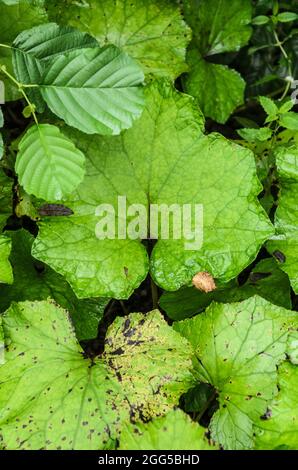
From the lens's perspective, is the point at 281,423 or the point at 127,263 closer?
the point at 281,423

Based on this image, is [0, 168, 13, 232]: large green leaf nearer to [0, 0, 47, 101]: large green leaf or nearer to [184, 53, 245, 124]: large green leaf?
[0, 0, 47, 101]: large green leaf

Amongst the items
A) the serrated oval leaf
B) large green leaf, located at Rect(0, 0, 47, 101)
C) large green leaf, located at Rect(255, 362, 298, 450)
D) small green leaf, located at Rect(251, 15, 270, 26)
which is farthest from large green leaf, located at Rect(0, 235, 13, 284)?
small green leaf, located at Rect(251, 15, 270, 26)

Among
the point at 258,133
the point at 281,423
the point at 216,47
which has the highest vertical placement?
the point at 216,47

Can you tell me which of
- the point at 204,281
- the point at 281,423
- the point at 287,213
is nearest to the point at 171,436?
the point at 281,423

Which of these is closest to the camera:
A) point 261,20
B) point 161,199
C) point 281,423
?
point 281,423

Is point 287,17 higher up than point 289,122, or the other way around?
point 287,17

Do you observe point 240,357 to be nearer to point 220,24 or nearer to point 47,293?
point 47,293

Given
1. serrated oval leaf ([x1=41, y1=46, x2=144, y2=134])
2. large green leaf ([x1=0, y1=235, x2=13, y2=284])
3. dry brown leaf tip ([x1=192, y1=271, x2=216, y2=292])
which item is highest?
serrated oval leaf ([x1=41, y1=46, x2=144, y2=134])
